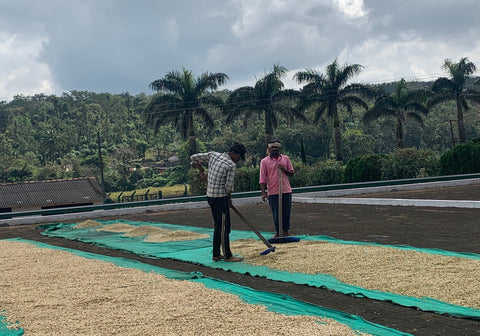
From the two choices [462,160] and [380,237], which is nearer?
[380,237]

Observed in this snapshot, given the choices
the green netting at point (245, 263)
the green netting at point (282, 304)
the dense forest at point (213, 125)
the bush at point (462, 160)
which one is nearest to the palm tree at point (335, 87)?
the dense forest at point (213, 125)

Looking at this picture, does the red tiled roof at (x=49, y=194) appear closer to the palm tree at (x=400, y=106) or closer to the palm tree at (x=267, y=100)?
the palm tree at (x=267, y=100)

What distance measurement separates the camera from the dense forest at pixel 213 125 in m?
39.0

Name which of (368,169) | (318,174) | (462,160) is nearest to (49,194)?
(318,174)

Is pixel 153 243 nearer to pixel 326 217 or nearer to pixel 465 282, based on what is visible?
pixel 326 217

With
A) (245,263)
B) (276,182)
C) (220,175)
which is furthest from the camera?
(276,182)

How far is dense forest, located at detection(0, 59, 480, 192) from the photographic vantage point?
39.0 metres

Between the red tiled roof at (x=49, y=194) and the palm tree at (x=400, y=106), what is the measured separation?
21716mm

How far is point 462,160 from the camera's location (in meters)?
26.7

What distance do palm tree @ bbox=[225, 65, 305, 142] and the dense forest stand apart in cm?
7

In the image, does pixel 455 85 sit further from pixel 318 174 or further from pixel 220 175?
pixel 220 175

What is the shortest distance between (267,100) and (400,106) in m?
9.77

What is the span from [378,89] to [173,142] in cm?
6776

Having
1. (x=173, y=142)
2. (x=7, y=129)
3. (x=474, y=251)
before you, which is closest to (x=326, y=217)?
(x=474, y=251)
